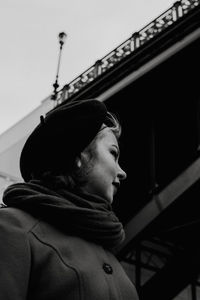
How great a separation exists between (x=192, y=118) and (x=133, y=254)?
5.67 metres

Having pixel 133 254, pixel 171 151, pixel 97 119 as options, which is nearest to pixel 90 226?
pixel 97 119

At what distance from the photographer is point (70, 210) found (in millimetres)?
1430

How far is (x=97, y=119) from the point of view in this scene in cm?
180

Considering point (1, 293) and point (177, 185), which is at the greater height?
point (177, 185)

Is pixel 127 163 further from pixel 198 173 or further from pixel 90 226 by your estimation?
pixel 90 226

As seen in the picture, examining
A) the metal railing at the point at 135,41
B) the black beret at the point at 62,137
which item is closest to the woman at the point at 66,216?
the black beret at the point at 62,137

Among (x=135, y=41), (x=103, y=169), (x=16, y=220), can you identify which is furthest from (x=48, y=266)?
(x=135, y=41)

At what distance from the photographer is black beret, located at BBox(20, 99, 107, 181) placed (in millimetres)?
1701

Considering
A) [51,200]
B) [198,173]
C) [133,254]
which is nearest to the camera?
[51,200]

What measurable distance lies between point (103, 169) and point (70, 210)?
0.36 meters

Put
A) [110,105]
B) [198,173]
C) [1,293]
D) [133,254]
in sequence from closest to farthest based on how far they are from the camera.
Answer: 1. [1,293]
2. [198,173]
3. [110,105]
4. [133,254]

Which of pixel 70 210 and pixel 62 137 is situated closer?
pixel 70 210

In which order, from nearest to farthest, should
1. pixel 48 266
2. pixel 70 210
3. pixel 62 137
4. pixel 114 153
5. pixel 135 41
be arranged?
1. pixel 48 266
2. pixel 70 210
3. pixel 62 137
4. pixel 114 153
5. pixel 135 41

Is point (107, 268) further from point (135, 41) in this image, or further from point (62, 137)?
point (135, 41)
